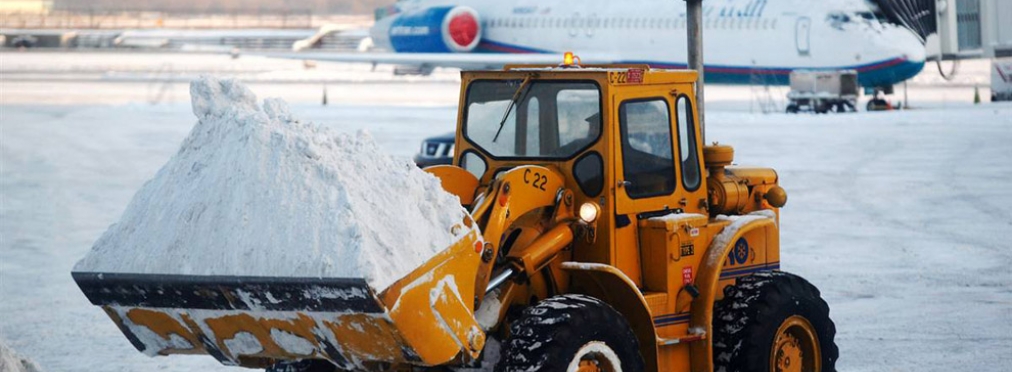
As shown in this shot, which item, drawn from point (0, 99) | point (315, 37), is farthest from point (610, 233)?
point (315, 37)

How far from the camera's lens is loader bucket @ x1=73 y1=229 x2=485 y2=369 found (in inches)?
233

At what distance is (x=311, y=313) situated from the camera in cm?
600

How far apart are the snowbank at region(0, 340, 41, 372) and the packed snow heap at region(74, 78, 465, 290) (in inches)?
30.8

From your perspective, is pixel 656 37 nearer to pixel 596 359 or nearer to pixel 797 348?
pixel 797 348

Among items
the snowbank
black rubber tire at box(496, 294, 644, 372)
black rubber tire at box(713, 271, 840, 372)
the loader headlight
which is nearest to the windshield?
the loader headlight

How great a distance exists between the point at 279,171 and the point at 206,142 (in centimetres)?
55

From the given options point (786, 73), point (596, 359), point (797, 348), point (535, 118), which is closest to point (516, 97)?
point (535, 118)

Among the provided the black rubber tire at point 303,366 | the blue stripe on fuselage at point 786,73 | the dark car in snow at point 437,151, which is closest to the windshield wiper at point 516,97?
the black rubber tire at point 303,366

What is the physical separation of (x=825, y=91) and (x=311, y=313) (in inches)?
1151

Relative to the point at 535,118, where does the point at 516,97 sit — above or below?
above

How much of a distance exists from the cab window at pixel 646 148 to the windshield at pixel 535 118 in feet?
0.62

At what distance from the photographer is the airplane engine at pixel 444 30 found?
160 feet

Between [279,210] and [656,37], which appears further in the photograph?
[656,37]

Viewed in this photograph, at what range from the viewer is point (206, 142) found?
6.58 metres
